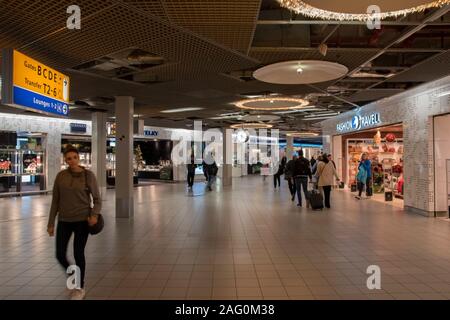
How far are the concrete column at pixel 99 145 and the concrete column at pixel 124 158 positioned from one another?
4232mm

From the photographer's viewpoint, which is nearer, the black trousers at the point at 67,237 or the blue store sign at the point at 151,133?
the black trousers at the point at 67,237

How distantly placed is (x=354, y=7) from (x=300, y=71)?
2659 mm

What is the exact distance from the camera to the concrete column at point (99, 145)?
13391 mm

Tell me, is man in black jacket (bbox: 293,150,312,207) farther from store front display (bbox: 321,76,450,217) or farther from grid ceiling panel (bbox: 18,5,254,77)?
grid ceiling panel (bbox: 18,5,254,77)

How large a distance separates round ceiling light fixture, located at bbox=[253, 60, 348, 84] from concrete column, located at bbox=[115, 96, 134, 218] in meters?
4.00

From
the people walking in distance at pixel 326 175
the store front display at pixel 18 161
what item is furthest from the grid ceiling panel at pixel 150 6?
the store front display at pixel 18 161

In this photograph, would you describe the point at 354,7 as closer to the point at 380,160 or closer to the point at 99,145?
the point at 99,145

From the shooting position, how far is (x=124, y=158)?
9.42m

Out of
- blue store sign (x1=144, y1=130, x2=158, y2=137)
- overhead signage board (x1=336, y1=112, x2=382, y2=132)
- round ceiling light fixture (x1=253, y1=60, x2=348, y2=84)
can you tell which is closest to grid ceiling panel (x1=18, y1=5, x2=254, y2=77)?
round ceiling light fixture (x1=253, y1=60, x2=348, y2=84)

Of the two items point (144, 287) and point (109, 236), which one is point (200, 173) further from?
point (144, 287)

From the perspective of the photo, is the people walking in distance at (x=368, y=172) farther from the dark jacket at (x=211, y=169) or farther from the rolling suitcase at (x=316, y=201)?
the dark jacket at (x=211, y=169)

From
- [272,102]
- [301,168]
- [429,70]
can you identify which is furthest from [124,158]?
[429,70]

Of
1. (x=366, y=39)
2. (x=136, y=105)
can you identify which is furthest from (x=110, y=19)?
(x=136, y=105)

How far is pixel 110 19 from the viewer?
4453 mm
